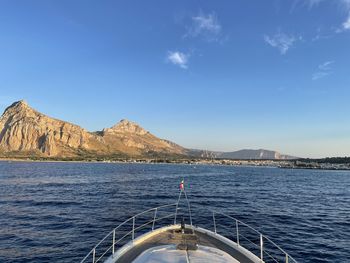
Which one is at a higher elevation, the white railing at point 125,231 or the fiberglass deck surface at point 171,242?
the fiberglass deck surface at point 171,242

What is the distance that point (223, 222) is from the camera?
36.9 meters

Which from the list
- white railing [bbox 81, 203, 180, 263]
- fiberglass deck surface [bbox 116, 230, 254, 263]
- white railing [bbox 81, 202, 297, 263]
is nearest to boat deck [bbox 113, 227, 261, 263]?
fiberglass deck surface [bbox 116, 230, 254, 263]

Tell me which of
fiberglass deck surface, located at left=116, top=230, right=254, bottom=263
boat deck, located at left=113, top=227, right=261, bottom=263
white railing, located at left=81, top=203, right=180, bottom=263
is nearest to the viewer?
boat deck, located at left=113, top=227, right=261, bottom=263

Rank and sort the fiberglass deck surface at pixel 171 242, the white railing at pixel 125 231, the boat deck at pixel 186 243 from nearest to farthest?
1. the boat deck at pixel 186 243
2. the fiberglass deck surface at pixel 171 242
3. the white railing at pixel 125 231

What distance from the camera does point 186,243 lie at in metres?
14.1

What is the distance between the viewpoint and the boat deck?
13844 mm

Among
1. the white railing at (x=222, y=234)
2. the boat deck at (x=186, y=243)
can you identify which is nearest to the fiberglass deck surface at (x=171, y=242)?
the boat deck at (x=186, y=243)

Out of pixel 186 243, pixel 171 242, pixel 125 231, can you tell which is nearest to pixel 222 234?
pixel 125 231

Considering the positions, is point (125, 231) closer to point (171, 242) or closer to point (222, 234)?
point (222, 234)

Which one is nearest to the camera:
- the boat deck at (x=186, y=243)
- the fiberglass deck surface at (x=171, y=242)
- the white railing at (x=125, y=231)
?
the boat deck at (x=186, y=243)

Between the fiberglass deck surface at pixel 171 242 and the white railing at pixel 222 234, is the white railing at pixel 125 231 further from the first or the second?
the fiberglass deck surface at pixel 171 242

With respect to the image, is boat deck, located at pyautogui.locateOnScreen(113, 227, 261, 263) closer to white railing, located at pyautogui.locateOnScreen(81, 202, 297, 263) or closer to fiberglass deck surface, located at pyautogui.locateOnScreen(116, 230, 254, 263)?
fiberglass deck surface, located at pyautogui.locateOnScreen(116, 230, 254, 263)

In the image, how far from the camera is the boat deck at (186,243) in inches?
545

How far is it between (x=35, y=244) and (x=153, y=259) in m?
19.3
